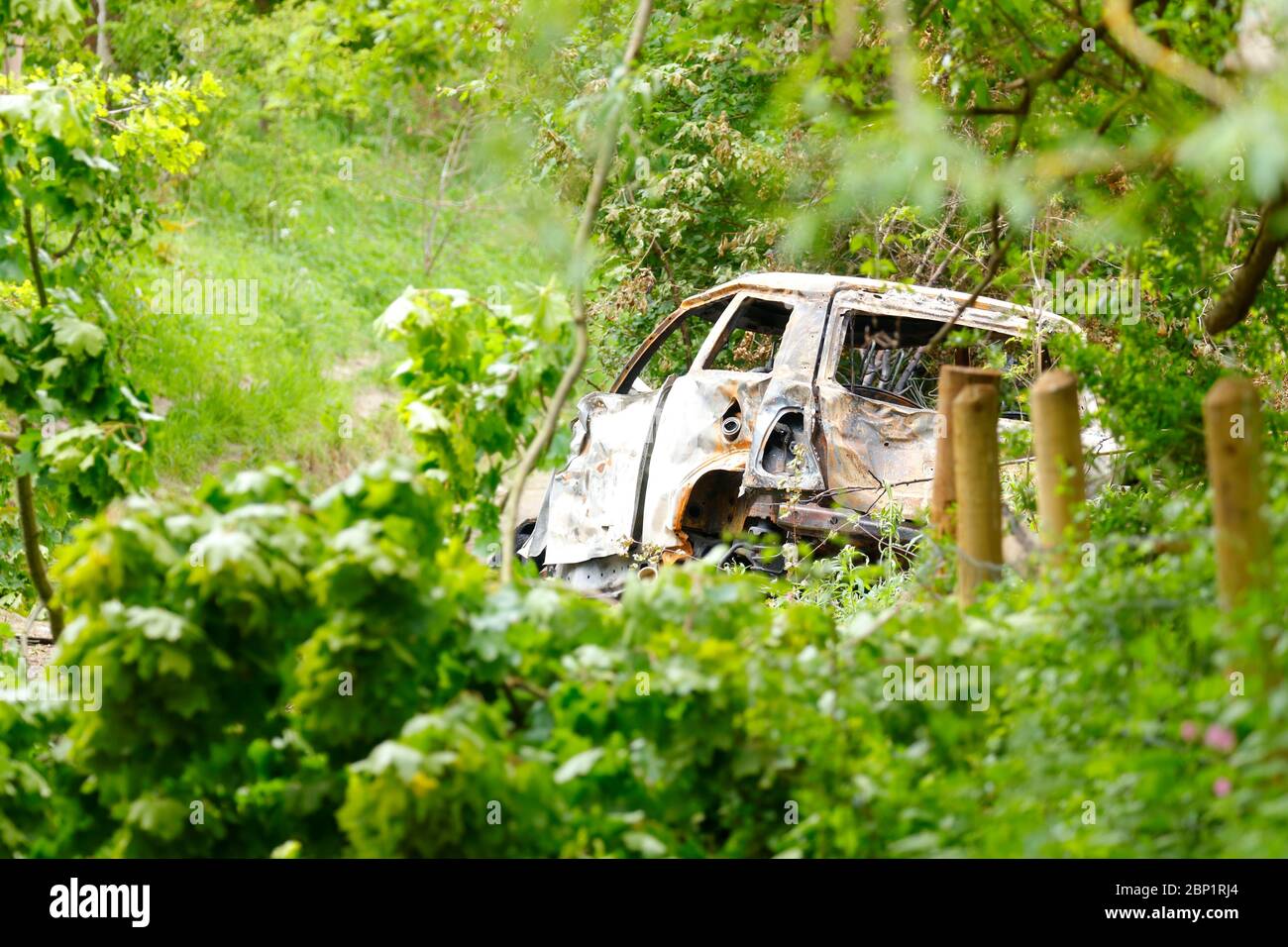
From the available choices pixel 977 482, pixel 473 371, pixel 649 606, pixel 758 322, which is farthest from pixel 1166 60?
pixel 758 322

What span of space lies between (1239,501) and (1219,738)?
0.53m

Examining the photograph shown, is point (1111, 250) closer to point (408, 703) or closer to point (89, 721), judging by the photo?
point (408, 703)

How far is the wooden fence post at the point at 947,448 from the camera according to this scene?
4.11 meters

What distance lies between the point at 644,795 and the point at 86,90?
4.86 metres

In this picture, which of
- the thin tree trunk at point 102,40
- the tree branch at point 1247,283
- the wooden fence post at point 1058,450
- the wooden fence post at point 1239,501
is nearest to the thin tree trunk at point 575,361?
the wooden fence post at point 1058,450

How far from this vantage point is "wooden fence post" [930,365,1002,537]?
4.11 metres

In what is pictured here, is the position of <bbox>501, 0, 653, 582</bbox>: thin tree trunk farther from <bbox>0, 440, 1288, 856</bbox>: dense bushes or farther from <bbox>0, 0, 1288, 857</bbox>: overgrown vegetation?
<bbox>0, 440, 1288, 856</bbox>: dense bushes

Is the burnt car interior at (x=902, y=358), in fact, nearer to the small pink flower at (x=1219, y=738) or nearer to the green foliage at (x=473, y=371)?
the green foliage at (x=473, y=371)

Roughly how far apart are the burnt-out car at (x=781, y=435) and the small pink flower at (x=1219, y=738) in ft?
14.8

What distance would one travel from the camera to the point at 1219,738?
2678mm

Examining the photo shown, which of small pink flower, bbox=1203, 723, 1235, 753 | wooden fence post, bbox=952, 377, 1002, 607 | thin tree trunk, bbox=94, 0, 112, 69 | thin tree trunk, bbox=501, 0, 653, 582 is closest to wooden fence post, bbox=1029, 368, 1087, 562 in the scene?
wooden fence post, bbox=952, 377, 1002, 607

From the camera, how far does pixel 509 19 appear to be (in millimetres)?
11820

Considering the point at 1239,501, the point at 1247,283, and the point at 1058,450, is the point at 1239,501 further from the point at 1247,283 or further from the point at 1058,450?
the point at 1247,283

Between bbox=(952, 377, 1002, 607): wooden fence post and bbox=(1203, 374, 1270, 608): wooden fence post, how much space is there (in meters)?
0.94
